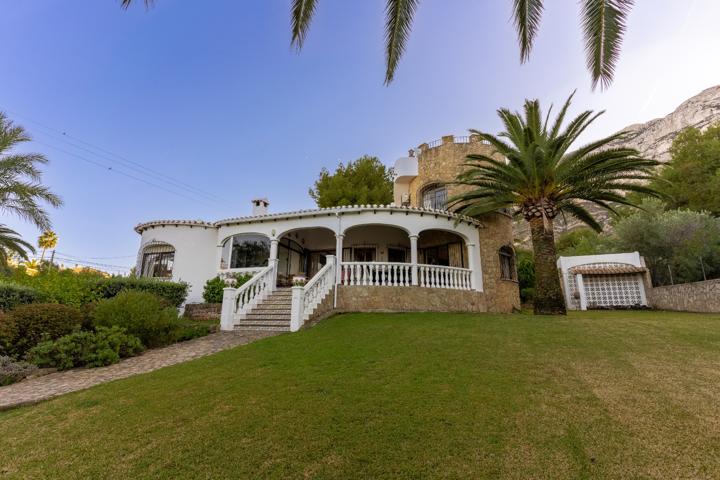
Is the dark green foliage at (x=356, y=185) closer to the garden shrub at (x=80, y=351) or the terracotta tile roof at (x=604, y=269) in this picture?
the terracotta tile roof at (x=604, y=269)

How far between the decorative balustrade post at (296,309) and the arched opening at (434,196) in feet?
32.2

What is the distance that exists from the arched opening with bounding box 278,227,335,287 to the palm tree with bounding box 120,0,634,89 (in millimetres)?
12249

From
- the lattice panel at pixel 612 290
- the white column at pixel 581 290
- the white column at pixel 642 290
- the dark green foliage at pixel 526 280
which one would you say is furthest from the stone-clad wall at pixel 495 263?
the white column at pixel 642 290

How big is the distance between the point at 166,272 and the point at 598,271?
22710mm

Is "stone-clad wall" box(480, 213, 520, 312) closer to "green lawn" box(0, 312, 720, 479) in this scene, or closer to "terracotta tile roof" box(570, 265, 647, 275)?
"terracotta tile roof" box(570, 265, 647, 275)

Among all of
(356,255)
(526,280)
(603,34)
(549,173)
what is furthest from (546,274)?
(526,280)

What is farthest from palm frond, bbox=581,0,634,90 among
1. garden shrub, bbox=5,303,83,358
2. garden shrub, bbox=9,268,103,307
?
garden shrub, bbox=9,268,103,307

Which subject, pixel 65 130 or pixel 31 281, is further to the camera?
pixel 65 130

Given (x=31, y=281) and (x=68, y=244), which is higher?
(x=68, y=244)

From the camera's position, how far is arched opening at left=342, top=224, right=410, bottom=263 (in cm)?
1694

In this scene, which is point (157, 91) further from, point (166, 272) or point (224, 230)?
point (166, 272)

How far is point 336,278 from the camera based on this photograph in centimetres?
1307

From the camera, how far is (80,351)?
7.38 meters

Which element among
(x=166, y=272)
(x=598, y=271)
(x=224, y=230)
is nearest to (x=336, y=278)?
(x=224, y=230)
